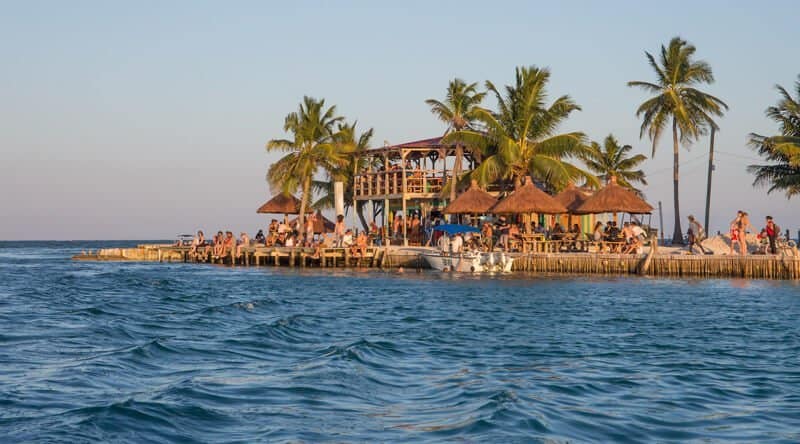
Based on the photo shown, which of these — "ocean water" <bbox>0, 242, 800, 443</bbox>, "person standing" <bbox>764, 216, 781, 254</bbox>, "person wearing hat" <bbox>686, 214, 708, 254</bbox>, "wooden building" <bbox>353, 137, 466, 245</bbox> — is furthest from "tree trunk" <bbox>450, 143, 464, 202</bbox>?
"ocean water" <bbox>0, 242, 800, 443</bbox>

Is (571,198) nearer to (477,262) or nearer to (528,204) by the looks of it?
(528,204)

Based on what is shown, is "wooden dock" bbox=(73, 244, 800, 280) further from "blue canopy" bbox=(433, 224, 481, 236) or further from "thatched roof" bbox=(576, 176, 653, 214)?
"thatched roof" bbox=(576, 176, 653, 214)

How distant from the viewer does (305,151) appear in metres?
49.5

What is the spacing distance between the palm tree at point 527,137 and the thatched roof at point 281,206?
1125 centimetres

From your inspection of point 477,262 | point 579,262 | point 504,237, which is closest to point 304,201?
point 504,237

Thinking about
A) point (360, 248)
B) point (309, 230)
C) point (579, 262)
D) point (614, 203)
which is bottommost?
point (579, 262)

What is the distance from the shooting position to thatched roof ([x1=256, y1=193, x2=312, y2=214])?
2026 inches

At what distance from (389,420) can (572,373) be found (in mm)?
4147

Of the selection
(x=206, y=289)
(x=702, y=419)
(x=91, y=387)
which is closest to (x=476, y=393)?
(x=702, y=419)

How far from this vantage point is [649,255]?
3297cm

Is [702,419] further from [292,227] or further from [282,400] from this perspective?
[292,227]

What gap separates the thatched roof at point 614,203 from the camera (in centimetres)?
3719

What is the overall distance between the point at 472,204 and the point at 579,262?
6.85 meters

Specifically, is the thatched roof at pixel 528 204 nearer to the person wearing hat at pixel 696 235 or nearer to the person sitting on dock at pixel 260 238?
the person wearing hat at pixel 696 235
